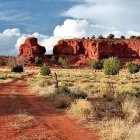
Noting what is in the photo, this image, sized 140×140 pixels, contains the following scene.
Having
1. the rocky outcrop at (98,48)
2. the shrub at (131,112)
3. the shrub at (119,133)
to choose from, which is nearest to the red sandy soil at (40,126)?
the shrub at (119,133)

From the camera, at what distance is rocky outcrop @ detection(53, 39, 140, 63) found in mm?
153500

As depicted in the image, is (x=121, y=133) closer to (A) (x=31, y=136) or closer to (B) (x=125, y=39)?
(A) (x=31, y=136)

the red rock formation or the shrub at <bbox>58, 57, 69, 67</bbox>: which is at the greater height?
the red rock formation

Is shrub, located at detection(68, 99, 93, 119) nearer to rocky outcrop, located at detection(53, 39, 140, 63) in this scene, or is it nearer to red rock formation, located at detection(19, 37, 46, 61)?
red rock formation, located at detection(19, 37, 46, 61)

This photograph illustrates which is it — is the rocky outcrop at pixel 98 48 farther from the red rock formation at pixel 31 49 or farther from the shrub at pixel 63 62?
A: the shrub at pixel 63 62

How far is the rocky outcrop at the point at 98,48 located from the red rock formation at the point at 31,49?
1012 cm

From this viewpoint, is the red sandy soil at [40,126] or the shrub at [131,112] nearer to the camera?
the red sandy soil at [40,126]

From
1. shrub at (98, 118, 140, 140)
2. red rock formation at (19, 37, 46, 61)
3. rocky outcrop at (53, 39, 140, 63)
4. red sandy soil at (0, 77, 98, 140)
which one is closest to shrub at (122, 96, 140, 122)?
red sandy soil at (0, 77, 98, 140)

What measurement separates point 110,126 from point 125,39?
154104 mm

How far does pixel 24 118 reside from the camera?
15.9m

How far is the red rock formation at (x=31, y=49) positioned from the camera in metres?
146

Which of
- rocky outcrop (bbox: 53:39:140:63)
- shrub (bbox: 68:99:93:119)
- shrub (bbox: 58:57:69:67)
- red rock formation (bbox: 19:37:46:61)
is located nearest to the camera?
shrub (bbox: 68:99:93:119)

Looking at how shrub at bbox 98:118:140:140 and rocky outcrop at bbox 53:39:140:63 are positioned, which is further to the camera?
rocky outcrop at bbox 53:39:140:63

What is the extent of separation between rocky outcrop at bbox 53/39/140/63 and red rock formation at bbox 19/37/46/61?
10121mm
